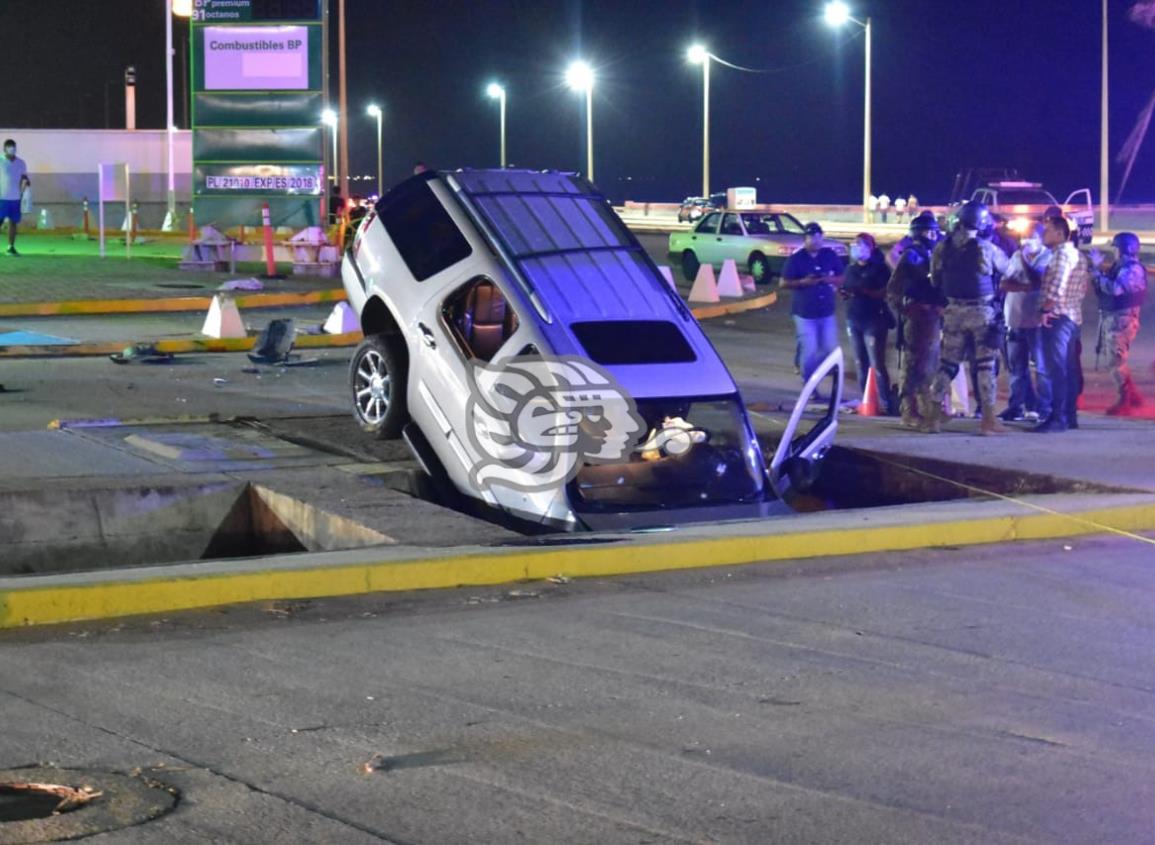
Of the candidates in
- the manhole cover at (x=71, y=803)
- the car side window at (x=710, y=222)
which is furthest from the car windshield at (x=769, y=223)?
the manhole cover at (x=71, y=803)

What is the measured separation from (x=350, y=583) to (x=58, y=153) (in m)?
38.1

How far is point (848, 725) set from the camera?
620cm

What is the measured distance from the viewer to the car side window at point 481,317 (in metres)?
11.3

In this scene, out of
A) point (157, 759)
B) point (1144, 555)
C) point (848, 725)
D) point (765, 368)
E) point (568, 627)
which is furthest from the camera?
point (765, 368)

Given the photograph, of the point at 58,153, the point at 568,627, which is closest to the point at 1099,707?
the point at 568,627

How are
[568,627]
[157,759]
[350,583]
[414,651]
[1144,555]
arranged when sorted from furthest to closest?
[1144,555], [350,583], [568,627], [414,651], [157,759]

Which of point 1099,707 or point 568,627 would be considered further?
point 568,627

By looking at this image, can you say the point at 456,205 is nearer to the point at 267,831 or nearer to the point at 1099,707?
the point at 1099,707

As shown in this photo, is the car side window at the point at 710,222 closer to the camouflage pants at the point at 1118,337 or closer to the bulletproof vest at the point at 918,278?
the camouflage pants at the point at 1118,337

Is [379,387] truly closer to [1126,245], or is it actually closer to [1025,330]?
[1025,330]

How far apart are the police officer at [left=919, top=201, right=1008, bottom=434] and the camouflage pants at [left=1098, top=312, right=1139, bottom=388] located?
2152 millimetres

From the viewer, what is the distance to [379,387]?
12.0 meters

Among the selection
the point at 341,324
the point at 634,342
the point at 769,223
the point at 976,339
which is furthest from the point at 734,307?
the point at 634,342

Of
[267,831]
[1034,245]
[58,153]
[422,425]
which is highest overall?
[58,153]
